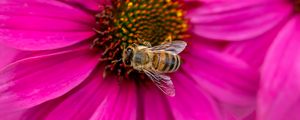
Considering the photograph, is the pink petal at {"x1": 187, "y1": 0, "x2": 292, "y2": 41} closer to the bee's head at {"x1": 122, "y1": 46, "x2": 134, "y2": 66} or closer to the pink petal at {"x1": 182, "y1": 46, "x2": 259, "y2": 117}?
the pink petal at {"x1": 182, "y1": 46, "x2": 259, "y2": 117}

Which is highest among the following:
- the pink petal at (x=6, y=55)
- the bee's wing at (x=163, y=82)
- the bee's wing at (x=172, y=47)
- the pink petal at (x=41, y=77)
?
the pink petal at (x=6, y=55)

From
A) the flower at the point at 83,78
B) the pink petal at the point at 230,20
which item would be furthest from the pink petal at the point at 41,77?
the pink petal at the point at 230,20

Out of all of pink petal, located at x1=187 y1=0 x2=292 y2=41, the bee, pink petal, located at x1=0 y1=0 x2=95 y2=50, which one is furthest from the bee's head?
pink petal, located at x1=187 y1=0 x2=292 y2=41

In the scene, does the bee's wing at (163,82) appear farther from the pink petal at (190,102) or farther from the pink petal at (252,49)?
the pink petal at (252,49)

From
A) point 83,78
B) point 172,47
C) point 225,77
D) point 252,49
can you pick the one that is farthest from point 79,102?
point 252,49

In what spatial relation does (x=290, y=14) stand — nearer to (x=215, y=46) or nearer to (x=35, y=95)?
(x=215, y=46)
